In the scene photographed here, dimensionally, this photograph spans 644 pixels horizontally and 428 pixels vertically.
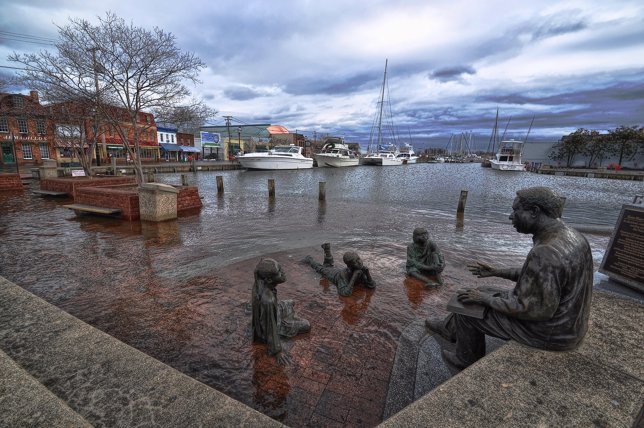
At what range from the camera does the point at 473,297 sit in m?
Answer: 2.60

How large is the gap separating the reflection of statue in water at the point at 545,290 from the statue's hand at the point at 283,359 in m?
1.90

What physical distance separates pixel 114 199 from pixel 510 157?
6253 cm

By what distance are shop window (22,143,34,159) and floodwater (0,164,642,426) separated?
3161 cm

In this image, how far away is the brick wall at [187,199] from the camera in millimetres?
12073

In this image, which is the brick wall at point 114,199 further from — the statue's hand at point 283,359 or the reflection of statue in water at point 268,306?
the statue's hand at point 283,359

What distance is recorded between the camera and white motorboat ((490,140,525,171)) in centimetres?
5400

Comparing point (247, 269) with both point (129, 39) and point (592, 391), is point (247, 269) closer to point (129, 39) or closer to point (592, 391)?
point (592, 391)

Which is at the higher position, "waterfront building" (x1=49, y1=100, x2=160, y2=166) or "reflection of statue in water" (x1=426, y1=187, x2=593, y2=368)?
"waterfront building" (x1=49, y1=100, x2=160, y2=166)

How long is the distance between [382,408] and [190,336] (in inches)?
96.4

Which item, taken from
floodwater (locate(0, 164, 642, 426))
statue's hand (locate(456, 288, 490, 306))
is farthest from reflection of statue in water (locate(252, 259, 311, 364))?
statue's hand (locate(456, 288, 490, 306))

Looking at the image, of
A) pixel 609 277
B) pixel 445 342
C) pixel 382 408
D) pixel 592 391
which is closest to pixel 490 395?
pixel 592 391

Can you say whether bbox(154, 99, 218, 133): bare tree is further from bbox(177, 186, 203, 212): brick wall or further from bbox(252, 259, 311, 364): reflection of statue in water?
bbox(252, 259, 311, 364): reflection of statue in water

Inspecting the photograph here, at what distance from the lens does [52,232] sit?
868 cm

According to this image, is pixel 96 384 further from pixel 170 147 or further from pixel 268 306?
pixel 170 147
